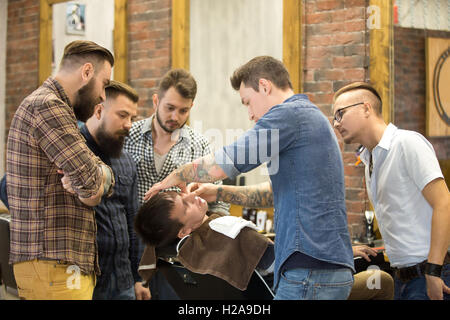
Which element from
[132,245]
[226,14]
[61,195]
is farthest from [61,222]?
[226,14]

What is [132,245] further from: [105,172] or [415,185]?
[415,185]

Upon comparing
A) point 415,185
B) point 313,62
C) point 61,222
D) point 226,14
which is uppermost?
point 226,14

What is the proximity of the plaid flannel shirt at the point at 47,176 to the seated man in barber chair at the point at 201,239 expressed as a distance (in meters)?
0.53

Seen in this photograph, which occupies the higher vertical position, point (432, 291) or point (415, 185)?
point (415, 185)

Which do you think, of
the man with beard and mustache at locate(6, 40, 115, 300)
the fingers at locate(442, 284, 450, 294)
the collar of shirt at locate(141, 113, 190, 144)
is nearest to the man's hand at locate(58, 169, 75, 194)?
the man with beard and mustache at locate(6, 40, 115, 300)

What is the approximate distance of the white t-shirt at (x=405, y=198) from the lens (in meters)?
2.16

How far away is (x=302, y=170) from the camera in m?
1.87

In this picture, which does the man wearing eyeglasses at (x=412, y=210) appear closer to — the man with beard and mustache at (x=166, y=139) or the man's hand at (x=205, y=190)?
the man's hand at (x=205, y=190)

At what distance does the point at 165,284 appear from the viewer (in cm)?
308

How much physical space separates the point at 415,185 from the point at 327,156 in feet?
1.70

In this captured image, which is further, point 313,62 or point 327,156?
point 313,62

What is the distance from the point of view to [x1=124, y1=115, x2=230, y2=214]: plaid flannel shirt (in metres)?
2.98

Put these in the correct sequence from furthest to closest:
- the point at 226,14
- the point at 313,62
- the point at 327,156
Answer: the point at 226,14 < the point at 313,62 < the point at 327,156

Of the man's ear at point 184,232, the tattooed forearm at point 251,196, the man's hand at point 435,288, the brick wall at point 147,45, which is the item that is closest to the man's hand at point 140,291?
the man's ear at point 184,232
